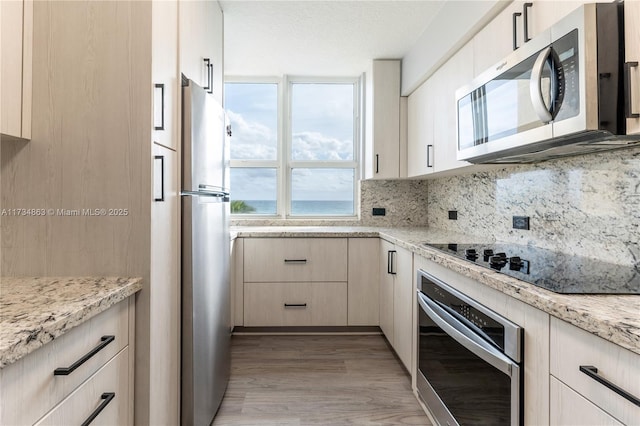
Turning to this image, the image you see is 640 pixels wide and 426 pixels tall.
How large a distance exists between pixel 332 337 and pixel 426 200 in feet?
5.23

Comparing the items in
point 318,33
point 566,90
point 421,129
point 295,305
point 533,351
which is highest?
point 318,33

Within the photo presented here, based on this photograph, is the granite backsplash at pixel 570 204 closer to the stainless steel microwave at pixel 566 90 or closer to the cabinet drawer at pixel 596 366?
the stainless steel microwave at pixel 566 90

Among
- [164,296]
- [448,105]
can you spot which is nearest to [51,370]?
[164,296]

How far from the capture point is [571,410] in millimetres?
868

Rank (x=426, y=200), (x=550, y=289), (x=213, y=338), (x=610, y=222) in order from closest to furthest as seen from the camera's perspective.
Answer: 1. (x=550, y=289)
2. (x=610, y=222)
3. (x=213, y=338)
4. (x=426, y=200)

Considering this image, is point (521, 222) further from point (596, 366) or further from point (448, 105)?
point (596, 366)

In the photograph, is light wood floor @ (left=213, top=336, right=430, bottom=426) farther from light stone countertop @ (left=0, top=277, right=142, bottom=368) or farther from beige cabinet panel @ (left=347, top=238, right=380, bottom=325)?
light stone countertop @ (left=0, top=277, right=142, bottom=368)

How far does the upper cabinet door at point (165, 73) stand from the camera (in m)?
1.26

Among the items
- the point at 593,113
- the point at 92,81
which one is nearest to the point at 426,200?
the point at 593,113

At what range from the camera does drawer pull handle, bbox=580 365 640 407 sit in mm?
686

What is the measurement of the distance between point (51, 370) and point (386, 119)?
9.82 ft

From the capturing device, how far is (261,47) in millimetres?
3018

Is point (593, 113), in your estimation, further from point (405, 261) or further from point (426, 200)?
point (426, 200)

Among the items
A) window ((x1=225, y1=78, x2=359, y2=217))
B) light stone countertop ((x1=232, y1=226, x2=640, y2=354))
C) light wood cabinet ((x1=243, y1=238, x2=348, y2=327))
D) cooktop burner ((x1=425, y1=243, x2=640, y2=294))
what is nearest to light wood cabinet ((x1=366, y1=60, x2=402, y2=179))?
window ((x1=225, y1=78, x2=359, y2=217))
